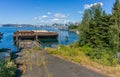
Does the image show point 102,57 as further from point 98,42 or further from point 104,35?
point 104,35

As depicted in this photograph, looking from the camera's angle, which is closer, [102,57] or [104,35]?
[102,57]

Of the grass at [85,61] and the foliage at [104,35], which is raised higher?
the foliage at [104,35]

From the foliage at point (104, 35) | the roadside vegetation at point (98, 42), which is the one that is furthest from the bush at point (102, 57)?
the foliage at point (104, 35)

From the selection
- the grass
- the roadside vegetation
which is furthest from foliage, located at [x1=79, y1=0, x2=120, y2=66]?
the grass

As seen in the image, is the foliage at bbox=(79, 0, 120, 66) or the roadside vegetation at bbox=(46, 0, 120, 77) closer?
the roadside vegetation at bbox=(46, 0, 120, 77)

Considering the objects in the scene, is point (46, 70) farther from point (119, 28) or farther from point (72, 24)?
point (72, 24)

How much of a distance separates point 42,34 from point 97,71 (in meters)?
65.2

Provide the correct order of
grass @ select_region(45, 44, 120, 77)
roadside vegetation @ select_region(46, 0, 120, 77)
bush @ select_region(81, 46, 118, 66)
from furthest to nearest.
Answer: roadside vegetation @ select_region(46, 0, 120, 77) → bush @ select_region(81, 46, 118, 66) → grass @ select_region(45, 44, 120, 77)

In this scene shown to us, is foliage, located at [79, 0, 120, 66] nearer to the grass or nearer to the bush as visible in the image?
the bush

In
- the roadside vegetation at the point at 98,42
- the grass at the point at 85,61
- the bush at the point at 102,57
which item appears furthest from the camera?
the roadside vegetation at the point at 98,42

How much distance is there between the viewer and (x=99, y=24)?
36812 millimetres

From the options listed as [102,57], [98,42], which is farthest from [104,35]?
[102,57]

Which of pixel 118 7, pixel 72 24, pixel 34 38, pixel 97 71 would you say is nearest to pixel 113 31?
pixel 118 7

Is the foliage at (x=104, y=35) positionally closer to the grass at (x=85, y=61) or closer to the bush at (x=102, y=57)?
the bush at (x=102, y=57)
